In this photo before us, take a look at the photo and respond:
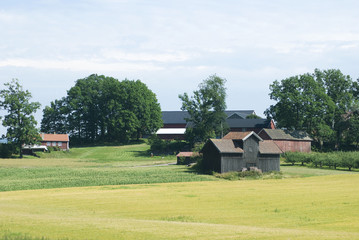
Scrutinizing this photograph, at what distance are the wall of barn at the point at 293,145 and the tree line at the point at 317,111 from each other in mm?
4432

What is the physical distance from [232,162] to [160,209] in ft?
135

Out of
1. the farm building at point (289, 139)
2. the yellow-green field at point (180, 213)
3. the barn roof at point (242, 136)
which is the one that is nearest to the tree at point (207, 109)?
the farm building at point (289, 139)

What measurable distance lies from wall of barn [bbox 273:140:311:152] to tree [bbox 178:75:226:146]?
587 inches

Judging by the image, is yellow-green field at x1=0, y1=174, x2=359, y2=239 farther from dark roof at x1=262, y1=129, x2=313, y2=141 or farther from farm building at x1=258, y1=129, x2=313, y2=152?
dark roof at x1=262, y1=129, x2=313, y2=141

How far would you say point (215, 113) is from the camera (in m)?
112

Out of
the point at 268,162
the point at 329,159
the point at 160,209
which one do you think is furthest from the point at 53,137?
the point at 160,209

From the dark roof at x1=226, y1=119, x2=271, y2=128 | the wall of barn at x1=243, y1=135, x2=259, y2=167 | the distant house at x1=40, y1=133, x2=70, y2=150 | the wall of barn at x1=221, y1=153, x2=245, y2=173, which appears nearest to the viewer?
the wall of barn at x1=221, y1=153, x2=245, y2=173

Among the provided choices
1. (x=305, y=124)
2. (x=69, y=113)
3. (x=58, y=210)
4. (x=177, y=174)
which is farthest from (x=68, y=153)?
(x=58, y=210)

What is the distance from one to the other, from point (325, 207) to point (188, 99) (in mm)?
80318

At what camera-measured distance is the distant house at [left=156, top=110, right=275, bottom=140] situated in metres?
141

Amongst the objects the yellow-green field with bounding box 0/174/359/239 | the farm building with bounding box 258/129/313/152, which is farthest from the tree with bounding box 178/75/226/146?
the yellow-green field with bounding box 0/174/359/239

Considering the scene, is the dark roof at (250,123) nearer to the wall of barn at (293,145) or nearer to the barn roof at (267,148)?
the wall of barn at (293,145)

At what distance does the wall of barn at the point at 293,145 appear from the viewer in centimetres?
10900

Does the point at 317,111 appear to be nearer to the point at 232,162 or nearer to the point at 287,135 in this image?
the point at 287,135
